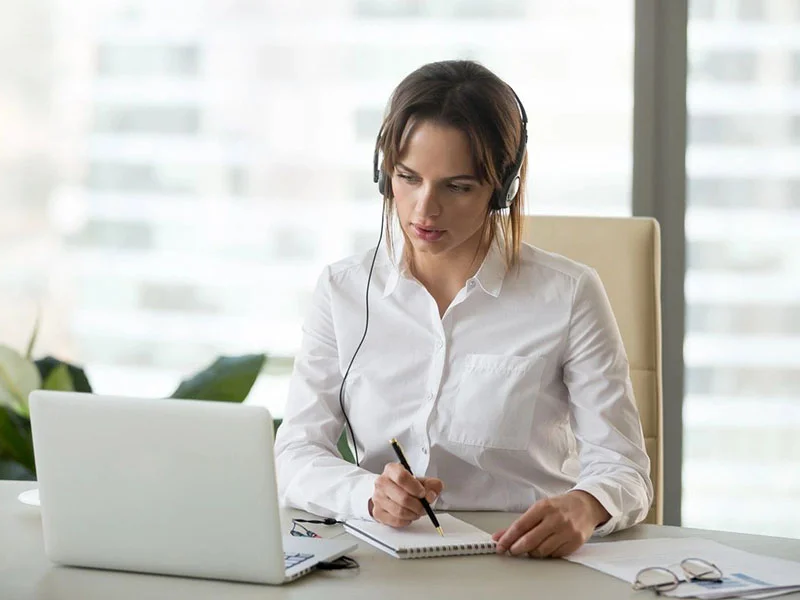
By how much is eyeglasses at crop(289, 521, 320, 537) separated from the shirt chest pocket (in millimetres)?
313

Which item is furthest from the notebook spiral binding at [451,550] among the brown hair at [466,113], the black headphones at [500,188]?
the brown hair at [466,113]

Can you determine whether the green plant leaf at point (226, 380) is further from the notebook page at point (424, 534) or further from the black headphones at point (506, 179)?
the notebook page at point (424, 534)

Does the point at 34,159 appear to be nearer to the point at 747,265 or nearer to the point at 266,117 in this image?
the point at 266,117

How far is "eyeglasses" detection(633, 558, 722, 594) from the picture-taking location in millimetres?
1131

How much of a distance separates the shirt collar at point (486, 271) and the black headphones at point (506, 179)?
0.28 feet

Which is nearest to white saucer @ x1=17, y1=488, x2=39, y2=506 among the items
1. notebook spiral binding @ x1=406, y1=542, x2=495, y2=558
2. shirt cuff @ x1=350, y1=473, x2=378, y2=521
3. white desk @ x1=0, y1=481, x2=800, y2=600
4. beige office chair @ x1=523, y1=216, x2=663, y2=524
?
white desk @ x1=0, y1=481, x2=800, y2=600

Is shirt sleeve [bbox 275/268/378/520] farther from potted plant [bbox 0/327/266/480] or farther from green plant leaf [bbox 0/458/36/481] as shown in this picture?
green plant leaf [bbox 0/458/36/481]

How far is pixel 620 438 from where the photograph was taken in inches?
61.0

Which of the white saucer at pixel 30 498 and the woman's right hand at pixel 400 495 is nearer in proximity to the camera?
the woman's right hand at pixel 400 495

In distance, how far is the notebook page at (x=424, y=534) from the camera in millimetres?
1249

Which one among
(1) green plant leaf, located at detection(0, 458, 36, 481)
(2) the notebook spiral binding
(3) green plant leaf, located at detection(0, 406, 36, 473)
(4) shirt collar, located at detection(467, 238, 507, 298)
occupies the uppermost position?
(4) shirt collar, located at detection(467, 238, 507, 298)

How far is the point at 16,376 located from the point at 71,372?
0.44ft

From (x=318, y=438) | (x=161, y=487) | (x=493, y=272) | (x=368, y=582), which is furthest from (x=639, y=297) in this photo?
(x=161, y=487)

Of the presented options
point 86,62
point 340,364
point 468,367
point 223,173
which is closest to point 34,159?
point 86,62
